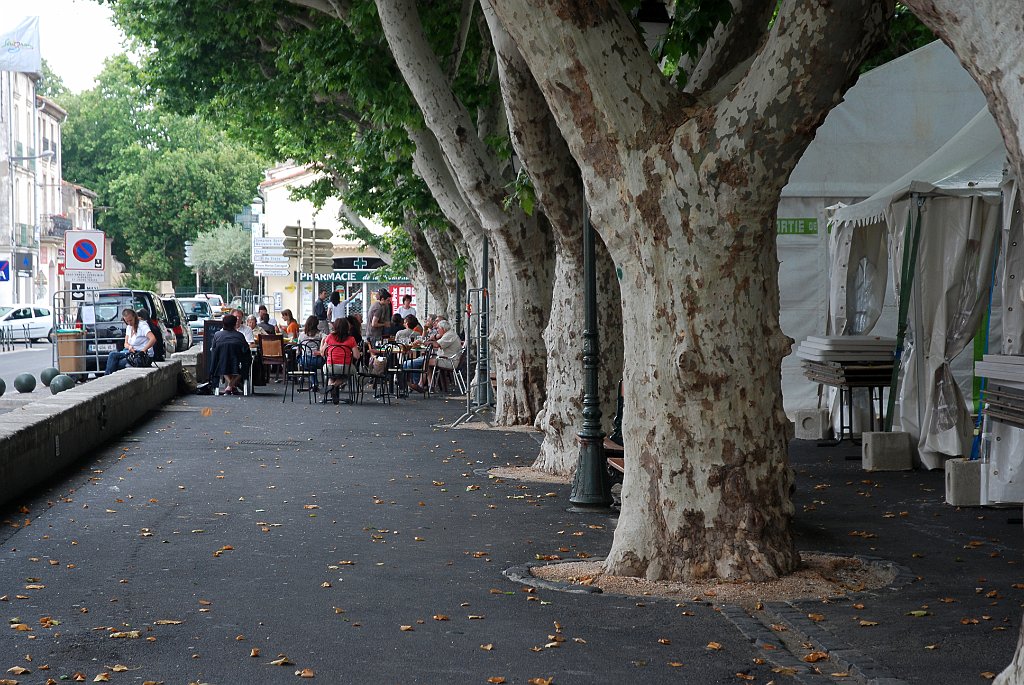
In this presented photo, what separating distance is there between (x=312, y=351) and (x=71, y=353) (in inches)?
219

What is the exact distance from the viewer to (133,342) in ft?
86.9

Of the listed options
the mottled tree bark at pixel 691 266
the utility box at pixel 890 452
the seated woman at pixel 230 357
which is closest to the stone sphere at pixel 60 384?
the seated woman at pixel 230 357

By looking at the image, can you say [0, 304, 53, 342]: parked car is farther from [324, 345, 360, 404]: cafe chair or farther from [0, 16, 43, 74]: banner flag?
[324, 345, 360, 404]: cafe chair

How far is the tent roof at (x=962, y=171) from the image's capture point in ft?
42.3

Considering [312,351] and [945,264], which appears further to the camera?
[312,351]

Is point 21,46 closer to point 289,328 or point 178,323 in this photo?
point 289,328

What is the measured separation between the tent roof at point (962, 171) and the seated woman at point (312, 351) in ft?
43.2

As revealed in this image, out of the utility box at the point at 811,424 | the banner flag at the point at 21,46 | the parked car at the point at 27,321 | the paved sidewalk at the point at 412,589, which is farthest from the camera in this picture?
the parked car at the point at 27,321

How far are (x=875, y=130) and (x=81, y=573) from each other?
13.7 metres

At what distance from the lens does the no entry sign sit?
26.8 meters

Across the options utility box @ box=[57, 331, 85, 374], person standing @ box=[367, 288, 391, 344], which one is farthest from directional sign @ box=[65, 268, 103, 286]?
person standing @ box=[367, 288, 391, 344]

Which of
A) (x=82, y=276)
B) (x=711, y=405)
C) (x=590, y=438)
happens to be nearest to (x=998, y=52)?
(x=711, y=405)

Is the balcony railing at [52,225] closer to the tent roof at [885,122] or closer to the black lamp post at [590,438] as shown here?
the tent roof at [885,122]

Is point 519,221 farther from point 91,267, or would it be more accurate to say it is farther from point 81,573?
point 91,267
